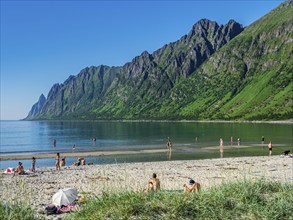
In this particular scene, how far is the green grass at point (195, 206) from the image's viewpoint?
448 inches

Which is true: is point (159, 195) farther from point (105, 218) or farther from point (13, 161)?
point (13, 161)

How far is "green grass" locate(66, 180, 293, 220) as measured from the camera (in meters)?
11.4

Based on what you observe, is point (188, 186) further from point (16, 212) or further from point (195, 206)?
point (16, 212)

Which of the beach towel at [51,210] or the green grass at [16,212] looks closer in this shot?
the green grass at [16,212]

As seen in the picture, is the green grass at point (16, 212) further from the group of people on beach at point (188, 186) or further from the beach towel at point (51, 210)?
the group of people on beach at point (188, 186)

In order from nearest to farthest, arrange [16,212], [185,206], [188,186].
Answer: [185,206]
[16,212]
[188,186]

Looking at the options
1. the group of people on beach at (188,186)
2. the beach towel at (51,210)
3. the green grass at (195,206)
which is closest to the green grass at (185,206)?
the green grass at (195,206)

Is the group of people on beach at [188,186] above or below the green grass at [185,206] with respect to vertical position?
below

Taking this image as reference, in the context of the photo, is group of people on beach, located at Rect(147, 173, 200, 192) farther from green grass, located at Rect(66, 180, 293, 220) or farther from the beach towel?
green grass, located at Rect(66, 180, 293, 220)

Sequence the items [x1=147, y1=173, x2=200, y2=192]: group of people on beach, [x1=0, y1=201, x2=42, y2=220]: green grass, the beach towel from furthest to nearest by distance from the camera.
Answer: [x1=147, y1=173, x2=200, y2=192]: group of people on beach, the beach towel, [x1=0, y1=201, x2=42, y2=220]: green grass

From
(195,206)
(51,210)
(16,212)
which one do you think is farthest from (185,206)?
(51,210)

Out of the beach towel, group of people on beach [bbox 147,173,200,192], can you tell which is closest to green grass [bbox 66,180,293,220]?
the beach towel

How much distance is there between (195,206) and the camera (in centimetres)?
1191

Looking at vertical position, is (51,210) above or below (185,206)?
below
